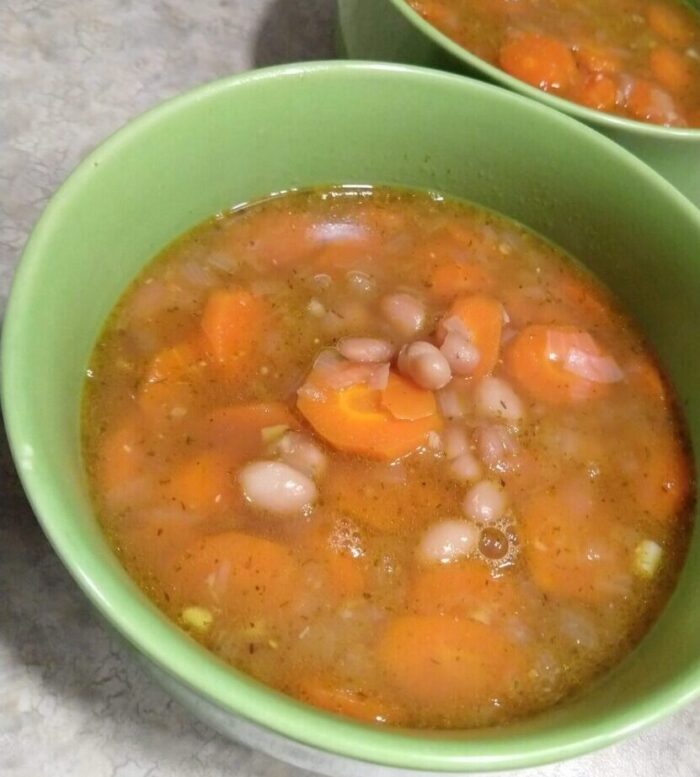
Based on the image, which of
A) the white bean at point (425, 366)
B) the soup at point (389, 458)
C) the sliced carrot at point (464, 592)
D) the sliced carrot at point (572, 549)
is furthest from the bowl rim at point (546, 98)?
the sliced carrot at point (464, 592)

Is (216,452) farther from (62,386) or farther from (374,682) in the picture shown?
(374,682)

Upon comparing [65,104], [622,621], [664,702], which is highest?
[664,702]

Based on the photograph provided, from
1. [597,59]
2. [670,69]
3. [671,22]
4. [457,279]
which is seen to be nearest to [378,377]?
[457,279]

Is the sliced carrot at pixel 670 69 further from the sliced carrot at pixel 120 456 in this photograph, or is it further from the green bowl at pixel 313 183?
the sliced carrot at pixel 120 456

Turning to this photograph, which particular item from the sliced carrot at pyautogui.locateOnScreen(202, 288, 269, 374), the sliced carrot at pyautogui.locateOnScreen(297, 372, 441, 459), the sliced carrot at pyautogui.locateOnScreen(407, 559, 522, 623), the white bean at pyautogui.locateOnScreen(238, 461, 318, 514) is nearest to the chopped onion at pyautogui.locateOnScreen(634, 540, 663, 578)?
the sliced carrot at pyautogui.locateOnScreen(407, 559, 522, 623)

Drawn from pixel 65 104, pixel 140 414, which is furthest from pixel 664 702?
pixel 65 104
